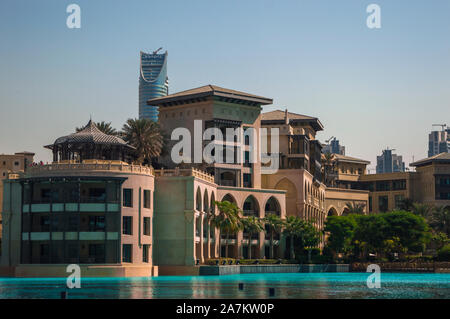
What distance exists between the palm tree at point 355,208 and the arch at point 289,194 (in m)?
29.3

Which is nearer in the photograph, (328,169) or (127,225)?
(127,225)

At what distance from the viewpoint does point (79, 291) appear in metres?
59.7

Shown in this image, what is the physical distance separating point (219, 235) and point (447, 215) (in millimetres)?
51251

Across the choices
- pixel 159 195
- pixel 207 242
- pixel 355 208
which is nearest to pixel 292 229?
pixel 207 242

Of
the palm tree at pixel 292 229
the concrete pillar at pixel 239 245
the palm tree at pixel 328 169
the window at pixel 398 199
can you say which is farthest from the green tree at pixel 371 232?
the window at pixel 398 199

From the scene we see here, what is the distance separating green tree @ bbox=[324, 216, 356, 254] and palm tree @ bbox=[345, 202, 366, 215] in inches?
1235

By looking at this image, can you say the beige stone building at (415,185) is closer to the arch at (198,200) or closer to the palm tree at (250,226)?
the palm tree at (250,226)

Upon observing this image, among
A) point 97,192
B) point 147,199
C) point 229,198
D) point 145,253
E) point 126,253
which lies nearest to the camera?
point 126,253

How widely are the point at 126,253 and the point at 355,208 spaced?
75.1m

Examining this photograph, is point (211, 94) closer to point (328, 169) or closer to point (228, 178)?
point (228, 178)

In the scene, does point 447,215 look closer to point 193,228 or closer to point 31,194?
point 193,228

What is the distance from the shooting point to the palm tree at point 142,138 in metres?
108

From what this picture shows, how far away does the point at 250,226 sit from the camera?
111 metres

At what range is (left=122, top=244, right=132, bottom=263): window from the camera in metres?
91.0
